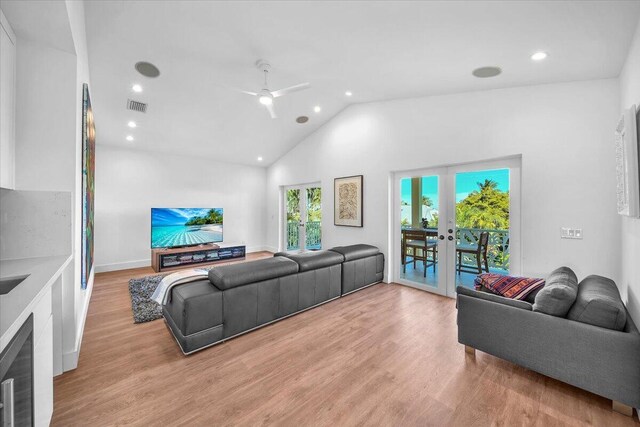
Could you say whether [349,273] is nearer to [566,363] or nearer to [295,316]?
[295,316]

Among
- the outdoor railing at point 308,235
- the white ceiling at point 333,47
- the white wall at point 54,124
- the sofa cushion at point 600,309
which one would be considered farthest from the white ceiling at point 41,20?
the outdoor railing at point 308,235

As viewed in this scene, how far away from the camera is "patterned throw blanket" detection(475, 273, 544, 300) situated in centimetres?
228

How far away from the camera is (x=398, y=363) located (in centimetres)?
223

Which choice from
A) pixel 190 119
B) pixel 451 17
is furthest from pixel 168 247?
pixel 451 17

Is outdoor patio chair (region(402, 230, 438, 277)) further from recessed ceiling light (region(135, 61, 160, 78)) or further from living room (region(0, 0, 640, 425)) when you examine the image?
recessed ceiling light (region(135, 61, 160, 78))

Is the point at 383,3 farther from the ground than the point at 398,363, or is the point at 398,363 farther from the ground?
the point at 383,3

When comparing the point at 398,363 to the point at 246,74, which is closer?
the point at 398,363

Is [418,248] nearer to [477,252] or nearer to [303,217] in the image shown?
[477,252]

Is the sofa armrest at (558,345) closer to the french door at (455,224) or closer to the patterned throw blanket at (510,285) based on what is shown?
the patterned throw blanket at (510,285)

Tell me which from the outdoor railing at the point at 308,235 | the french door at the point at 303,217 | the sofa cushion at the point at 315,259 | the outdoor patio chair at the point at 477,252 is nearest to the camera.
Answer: the sofa cushion at the point at 315,259

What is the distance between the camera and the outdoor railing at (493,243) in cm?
351

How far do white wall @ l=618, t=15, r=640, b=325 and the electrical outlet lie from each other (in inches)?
12.9

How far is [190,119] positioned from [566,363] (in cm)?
578

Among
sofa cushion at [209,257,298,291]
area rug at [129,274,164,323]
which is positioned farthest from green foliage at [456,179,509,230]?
area rug at [129,274,164,323]
